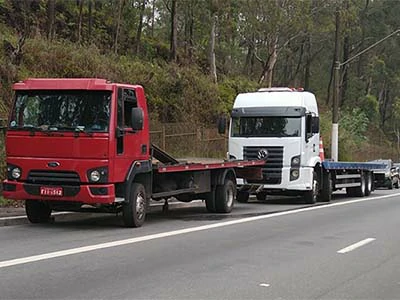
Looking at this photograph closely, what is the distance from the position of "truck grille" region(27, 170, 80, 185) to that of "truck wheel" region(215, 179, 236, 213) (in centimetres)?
544

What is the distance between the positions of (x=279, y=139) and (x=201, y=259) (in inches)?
412

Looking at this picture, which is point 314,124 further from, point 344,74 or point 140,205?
point 344,74

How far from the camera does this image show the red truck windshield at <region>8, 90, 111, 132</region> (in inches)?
473

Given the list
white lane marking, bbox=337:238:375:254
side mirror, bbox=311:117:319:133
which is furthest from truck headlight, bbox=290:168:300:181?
white lane marking, bbox=337:238:375:254

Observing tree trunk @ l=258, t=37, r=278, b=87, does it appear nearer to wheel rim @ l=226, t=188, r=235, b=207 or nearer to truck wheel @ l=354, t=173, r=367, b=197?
truck wheel @ l=354, t=173, r=367, b=197

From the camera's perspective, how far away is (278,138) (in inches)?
775

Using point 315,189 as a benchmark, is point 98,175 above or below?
above

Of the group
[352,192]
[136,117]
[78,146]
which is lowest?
[352,192]

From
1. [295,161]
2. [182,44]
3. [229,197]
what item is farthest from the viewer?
[182,44]

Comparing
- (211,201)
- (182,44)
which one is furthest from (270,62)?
(211,201)

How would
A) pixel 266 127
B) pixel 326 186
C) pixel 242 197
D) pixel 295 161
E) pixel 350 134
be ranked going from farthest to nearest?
pixel 350 134, pixel 326 186, pixel 242 197, pixel 266 127, pixel 295 161

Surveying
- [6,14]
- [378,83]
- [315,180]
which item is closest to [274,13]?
[6,14]

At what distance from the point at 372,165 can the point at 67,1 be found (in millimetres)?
24619

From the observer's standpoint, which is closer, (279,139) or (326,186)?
(279,139)
